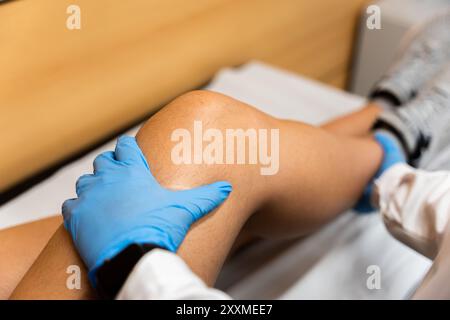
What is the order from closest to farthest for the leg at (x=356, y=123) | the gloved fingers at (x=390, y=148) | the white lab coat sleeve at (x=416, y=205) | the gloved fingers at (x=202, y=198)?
the gloved fingers at (x=202, y=198)
the white lab coat sleeve at (x=416, y=205)
the gloved fingers at (x=390, y=148)
the leg at (x=356, y=123)

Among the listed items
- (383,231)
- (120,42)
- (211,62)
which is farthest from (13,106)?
(383,231)

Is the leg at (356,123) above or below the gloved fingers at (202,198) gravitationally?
below

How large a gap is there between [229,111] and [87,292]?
0.33m

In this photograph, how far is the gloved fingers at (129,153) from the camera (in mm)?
765

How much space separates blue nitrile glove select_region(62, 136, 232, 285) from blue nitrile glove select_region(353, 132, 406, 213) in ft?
1.37

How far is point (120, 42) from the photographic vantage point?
1.19 m

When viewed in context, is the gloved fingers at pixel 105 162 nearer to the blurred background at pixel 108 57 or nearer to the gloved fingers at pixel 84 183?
the gloved fingers at pixel 84 183

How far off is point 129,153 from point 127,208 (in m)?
0.10

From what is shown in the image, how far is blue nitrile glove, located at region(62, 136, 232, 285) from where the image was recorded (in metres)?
0.67

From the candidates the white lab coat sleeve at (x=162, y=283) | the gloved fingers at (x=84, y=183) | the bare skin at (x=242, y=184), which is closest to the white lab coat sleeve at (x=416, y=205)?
the bare skin at (x=242, y=184)

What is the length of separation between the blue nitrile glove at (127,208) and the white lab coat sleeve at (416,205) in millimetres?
318

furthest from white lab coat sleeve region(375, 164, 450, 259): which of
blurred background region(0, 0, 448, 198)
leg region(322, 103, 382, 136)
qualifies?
blurred background region(0, 0, 448, 198)

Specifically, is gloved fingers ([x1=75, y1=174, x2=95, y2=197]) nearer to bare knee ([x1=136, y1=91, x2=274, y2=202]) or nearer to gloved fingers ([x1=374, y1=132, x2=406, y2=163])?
bare knee ([x1=136, y1=91, x2=274, y2=202])

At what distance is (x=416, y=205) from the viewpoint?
35.2 inches
